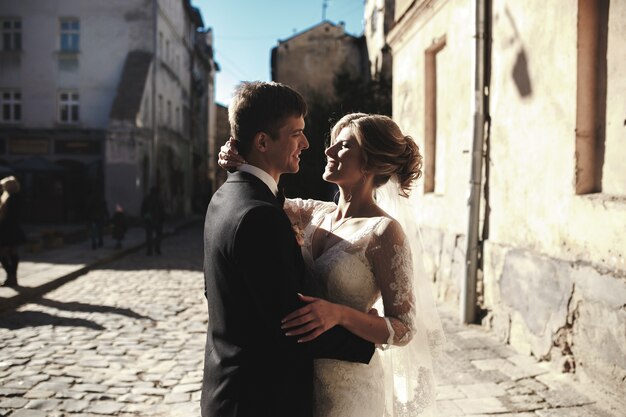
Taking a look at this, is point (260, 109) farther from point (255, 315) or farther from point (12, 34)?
point (12, 34)

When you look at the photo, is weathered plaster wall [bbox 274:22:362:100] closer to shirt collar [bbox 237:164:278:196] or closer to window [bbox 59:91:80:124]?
window [bbox 59:91:80:124]

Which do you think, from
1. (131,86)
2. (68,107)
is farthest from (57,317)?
(68,107)

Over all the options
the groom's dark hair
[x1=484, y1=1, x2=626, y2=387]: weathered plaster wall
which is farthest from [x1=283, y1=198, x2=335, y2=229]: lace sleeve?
[x1=484, y1=1, x2=626, y2=387]: weathered plaster wall

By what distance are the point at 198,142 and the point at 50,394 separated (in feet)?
130

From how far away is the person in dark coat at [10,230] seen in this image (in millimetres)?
9023

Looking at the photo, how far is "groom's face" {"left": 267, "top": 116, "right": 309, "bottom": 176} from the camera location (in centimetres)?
190

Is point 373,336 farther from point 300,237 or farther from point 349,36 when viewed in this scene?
point 349,36

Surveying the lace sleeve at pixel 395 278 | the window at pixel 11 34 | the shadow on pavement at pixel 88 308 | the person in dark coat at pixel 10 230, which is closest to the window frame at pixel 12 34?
the window at pixel 11 34

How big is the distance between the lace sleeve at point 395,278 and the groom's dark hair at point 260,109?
2.11 feet

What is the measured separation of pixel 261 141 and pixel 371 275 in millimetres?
747

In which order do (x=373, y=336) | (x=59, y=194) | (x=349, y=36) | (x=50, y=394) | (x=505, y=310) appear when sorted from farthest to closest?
(x=349, y=36)
(x=59, y=194)
(x=505, y=310)
(x=50, y=394)
(x=373, y=336)

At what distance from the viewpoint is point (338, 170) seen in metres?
2.46

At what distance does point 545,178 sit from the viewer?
5270mm

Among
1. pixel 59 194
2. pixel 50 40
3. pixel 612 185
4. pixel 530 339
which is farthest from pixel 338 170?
pixel 50 40
